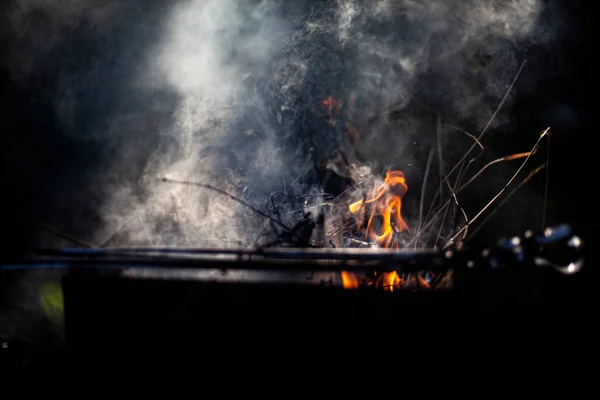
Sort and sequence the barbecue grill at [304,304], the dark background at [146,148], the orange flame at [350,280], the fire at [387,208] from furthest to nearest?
the dark background at [146,148], the fire at [387,208], the orange flame at [350,280], the barbecue grill at [304,304]

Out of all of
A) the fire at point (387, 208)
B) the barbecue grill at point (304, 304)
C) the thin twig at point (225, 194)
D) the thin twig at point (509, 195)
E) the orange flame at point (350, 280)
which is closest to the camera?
the barbecue grill at point (304, 304)

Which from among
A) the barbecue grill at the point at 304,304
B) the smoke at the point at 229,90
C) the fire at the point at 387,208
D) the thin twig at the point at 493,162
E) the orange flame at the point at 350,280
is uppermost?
the smoke at the point at 229,90

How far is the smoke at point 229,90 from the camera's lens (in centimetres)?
800

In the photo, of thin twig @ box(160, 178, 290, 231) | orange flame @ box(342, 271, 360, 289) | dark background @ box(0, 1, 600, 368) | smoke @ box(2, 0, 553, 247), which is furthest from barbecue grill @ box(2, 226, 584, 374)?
dark background @ box(0, 1, 600, 368)

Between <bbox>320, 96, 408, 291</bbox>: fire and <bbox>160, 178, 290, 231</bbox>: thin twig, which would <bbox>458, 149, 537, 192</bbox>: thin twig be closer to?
<bbox>320, 96, 408, 291</bbox>: fire

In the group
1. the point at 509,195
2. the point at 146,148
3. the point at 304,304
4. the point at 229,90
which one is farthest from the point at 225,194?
the point at 509,195

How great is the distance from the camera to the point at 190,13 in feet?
26.7

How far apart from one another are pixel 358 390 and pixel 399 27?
7.69 meters

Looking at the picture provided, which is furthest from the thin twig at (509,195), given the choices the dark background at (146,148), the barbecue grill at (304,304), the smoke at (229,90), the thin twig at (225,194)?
the barbecue grill at (304,304)

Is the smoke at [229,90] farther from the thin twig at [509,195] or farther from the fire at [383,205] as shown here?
the thin twig at [509,195]

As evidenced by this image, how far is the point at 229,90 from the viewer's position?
819cm

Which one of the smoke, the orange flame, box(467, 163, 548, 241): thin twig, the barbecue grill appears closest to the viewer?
the barbecue grill

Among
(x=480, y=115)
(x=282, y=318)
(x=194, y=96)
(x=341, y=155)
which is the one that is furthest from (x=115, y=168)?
(x=480, y=115)

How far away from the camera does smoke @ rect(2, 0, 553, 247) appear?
8000mm
